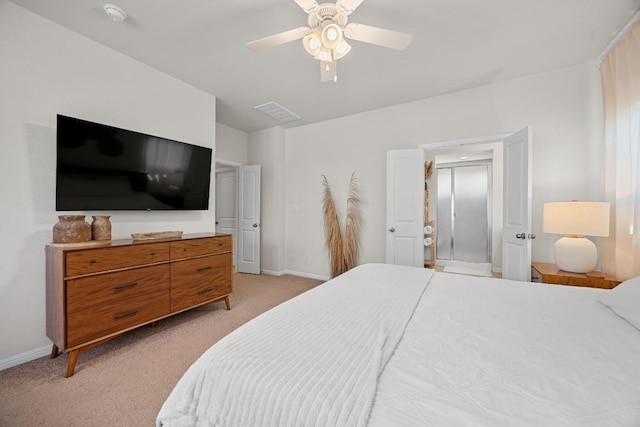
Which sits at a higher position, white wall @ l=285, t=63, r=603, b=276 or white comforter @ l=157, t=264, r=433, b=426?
white wall @ l=285, t=63, r=603, b=276

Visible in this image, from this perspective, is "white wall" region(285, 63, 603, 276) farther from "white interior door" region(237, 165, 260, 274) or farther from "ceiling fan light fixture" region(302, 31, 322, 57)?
"ceiling fan light fixture" region(302, 31, 322, 57)

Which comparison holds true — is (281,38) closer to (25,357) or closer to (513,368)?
(513,368)

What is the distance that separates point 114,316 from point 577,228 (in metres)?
3.83

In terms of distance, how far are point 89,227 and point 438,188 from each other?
5.88 metres

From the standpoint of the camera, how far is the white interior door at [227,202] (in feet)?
16.6

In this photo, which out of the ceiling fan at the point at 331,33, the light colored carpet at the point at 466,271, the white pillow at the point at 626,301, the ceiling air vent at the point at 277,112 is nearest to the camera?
the white pillow at the point at 626,301

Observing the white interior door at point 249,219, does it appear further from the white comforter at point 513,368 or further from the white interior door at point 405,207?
the white comforter at point 513,368

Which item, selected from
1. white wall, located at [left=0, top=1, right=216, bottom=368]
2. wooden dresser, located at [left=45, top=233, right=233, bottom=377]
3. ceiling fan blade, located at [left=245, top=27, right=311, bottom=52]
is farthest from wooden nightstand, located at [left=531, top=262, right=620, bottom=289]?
white wall, located at [left=0, top=1, right=216, bottom=368]

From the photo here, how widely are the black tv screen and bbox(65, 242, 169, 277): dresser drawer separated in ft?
Answer: 1.75

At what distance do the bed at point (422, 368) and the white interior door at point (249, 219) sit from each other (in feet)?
11.4

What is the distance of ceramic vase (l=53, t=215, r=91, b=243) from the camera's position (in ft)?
6.32

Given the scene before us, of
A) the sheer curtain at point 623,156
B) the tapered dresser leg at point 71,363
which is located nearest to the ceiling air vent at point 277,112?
the tapered dresser leg at point 71,363

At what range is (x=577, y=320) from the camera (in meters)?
1.16

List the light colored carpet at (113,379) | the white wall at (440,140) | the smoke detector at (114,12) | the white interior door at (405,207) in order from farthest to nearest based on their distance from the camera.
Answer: the white interior door at (405,207) < the white wall at (440,140) < the smoke detector at (114,12) < the light colored carpet at (113,379)
